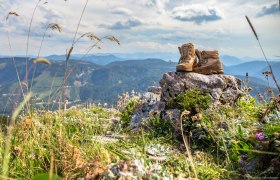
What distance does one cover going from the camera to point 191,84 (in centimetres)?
1009

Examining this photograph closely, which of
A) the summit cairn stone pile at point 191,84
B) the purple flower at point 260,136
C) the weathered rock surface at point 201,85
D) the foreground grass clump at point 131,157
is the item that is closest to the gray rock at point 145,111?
the summit cairn stone pile at point 191,84

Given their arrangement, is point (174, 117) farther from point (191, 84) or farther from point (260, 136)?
point (260, 136)

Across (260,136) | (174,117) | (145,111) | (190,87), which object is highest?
(190,87)

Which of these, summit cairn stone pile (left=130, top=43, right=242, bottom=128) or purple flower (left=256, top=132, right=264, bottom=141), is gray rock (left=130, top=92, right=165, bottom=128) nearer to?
summit cairn stone pile (left=130, top=43, right=242, bottom=128)

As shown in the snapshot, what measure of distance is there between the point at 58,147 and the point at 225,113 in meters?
5.25

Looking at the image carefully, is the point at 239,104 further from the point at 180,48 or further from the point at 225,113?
the point at 180,48

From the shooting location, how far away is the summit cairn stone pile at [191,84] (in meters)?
9.88

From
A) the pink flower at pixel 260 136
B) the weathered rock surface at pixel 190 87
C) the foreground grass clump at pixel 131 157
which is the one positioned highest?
the weathered rock surface at pixel 190 87

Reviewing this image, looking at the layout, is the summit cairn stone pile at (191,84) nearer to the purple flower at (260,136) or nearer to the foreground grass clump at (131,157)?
the foreground grass clump at (131,157)

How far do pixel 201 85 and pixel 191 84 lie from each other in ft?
1.06

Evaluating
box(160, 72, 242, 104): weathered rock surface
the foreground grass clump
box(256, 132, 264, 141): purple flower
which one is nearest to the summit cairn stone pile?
box(160, 72, 242, 104): weathered rock surface

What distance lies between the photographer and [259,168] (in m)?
5.29

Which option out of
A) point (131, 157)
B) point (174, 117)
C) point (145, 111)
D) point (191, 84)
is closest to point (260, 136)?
point (131, 157)

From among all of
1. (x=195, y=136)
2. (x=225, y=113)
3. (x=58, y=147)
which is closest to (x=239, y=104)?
(x=225, y=113)
